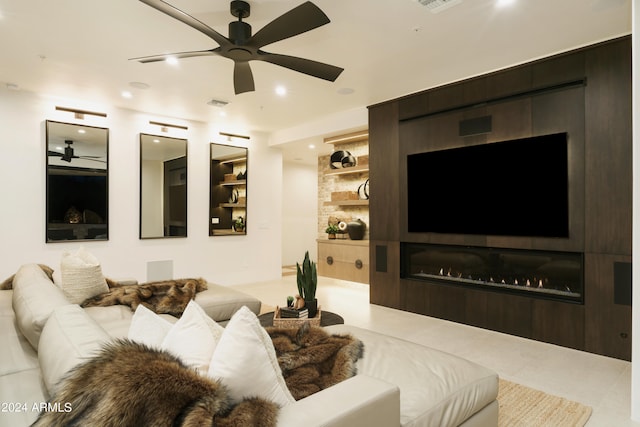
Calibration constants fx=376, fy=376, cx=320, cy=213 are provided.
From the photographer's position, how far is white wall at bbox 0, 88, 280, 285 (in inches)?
182

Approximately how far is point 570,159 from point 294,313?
293cm

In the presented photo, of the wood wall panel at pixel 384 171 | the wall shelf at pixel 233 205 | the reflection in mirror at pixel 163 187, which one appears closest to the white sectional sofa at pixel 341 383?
the wood wall panel at pixel 384 171

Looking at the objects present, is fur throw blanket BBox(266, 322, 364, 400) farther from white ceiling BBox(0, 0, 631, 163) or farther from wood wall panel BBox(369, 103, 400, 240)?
wood wall panel BBox(369, 103, 400, 240)

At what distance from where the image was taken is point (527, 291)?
3869 mm

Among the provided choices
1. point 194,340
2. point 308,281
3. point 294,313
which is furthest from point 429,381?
point 308,281

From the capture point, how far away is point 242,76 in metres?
3.24

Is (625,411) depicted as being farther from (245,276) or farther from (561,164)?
(245,276)

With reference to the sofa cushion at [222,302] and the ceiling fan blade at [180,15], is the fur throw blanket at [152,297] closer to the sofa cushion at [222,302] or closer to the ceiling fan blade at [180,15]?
the sofa cushion at [222,302]

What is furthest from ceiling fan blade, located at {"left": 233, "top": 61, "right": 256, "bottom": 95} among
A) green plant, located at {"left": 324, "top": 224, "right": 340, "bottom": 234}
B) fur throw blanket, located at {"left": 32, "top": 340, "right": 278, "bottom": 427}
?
green plant, located at {"left": 324, "top": 224, "right": 340, "bottom": 234}

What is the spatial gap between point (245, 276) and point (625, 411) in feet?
17.9

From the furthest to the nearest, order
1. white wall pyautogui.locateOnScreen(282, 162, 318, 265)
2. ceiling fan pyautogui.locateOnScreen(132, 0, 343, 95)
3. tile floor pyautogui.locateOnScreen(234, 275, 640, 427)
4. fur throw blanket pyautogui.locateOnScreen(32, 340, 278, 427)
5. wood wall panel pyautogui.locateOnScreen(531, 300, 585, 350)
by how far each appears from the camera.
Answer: white wall pyautogui.locateOnScreen(282, 162, 318, 265) → wood wall panel pyautogui.locateOnScreen(531, 300, 585, 350) → tile floor pyautogui.locateOnScreen(234, 275, 640, 427) → ceiling fan pyautogui.locateOnScreen(132, 0, 343, 95) → fur throw blanket pyautogui.locateOnScreen(32, 340, 278, 427)

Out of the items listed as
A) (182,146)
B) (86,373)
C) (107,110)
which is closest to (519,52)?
(86,373)

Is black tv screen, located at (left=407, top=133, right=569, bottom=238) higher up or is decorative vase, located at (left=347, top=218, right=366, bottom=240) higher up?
black tv screen, located at (left=407, top=133, right=569, bottom=238)

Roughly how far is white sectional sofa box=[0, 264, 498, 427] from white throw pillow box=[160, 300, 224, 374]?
0.24 metres
